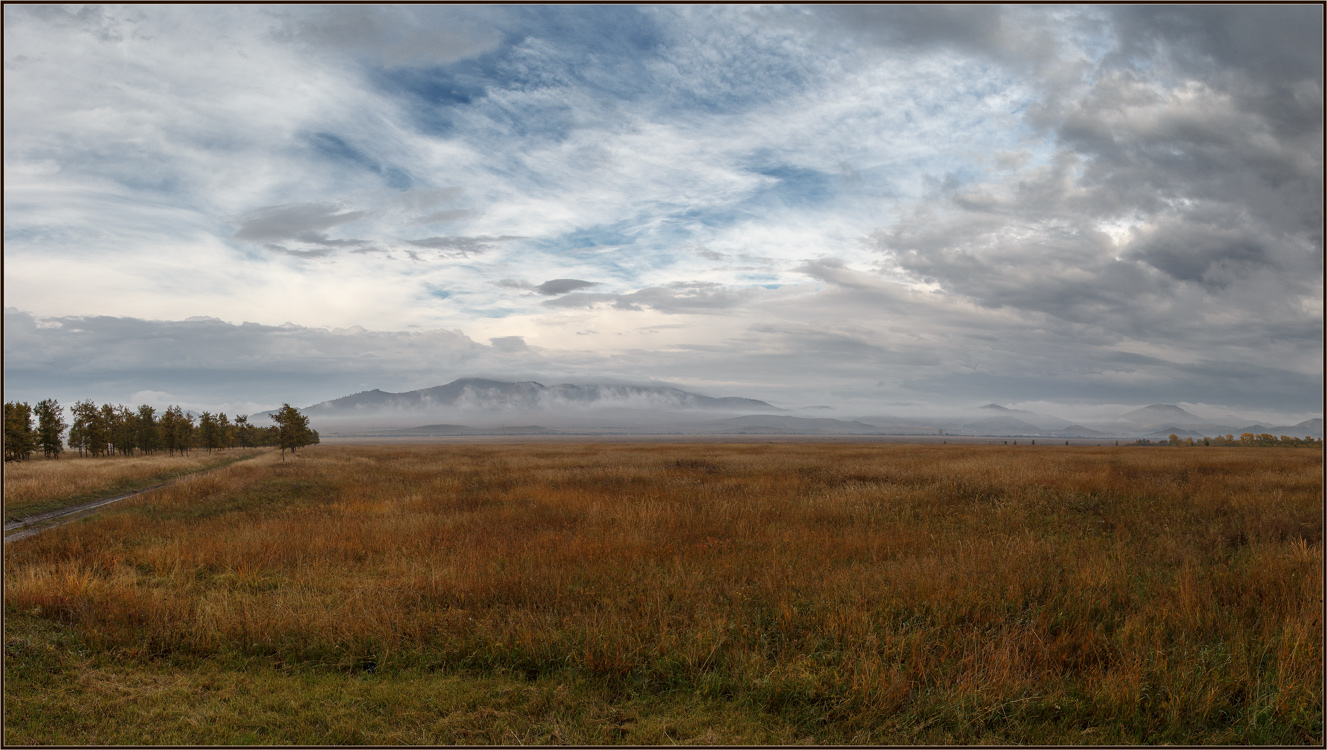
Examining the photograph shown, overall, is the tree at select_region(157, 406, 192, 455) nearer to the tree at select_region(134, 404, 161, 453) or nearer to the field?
the tree at select_region(134, 404, 161, 453)

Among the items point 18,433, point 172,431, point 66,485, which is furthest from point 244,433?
point 66,485

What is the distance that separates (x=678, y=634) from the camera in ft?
25.1

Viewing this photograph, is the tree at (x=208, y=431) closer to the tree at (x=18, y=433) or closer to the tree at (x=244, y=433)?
the tree at (x=244, y=433)

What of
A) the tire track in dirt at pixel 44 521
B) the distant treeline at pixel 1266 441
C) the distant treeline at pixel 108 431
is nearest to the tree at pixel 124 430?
the distant treeline at pixel 108 431

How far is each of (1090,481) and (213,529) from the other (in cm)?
2841

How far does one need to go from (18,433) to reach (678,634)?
78196mm

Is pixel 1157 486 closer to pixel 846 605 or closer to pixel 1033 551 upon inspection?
pixel 1033 551

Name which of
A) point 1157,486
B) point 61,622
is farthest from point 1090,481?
point 61,622

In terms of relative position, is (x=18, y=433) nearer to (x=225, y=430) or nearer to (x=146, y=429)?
(x=146, y=429)

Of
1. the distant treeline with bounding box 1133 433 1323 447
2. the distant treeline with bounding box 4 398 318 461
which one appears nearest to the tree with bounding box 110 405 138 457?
the distant treeline with bounding box 4 398 318 461

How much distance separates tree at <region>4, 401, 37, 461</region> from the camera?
5466cm

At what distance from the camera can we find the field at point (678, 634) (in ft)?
19.7

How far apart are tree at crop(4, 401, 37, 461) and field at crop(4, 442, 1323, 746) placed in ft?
196

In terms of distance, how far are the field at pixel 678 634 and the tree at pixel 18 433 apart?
196ft
